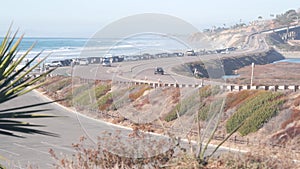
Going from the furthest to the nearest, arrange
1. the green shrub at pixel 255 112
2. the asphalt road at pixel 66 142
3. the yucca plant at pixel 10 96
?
1. the green shrub at pixel 255 112
2. the asphalt road at pixel 66 142
3. the yucca plant at pixel 10 96

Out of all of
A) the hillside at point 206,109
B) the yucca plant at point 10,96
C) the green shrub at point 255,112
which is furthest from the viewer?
the green shrub at point 255,112

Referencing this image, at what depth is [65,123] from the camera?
35.3 meters

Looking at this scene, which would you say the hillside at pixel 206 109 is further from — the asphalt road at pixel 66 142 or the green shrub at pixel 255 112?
the asphalt road at pixel 66 142

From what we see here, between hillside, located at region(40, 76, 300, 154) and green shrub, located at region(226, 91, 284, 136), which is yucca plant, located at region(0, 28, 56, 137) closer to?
hillside, located at region(40, 76, 300, 154)

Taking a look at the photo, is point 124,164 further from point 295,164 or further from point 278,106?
point 278,106

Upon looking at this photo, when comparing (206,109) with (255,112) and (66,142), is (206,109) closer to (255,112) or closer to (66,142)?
(255,112)

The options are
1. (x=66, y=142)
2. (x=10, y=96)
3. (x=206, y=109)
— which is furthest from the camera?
(x=206, y=109)

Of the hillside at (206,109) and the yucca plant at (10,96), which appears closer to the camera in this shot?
the yucca plant at (10,96)

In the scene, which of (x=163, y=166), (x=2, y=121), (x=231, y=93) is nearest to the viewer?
(x=2, y=121)

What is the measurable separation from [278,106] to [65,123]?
14.4m

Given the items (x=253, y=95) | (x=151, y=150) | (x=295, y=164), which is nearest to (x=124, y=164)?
(x=151, y=150)

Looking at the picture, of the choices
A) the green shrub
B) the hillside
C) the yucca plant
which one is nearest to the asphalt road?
the hillside

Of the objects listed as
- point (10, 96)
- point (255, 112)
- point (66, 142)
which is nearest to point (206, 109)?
point (255, 112)

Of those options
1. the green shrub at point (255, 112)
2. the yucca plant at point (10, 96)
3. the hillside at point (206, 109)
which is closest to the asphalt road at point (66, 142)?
the hillside at point (206, 109)
